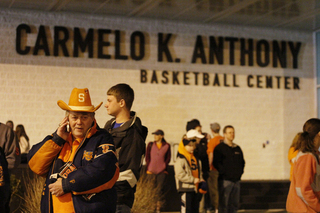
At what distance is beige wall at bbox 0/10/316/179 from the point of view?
11.5 meters

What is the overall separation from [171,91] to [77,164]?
9.38 meters

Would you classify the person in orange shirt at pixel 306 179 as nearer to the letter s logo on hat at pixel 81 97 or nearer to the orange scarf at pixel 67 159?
the orange scarf at pixel 67 159

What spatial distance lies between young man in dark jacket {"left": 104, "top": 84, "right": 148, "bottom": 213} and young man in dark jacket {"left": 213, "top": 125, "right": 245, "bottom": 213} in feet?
14.4

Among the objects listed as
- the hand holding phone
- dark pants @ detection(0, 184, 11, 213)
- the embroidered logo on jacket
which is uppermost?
the hand holding phone

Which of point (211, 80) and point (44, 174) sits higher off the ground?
point (211, 80)

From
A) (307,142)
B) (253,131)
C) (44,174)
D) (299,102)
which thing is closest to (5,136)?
(44,174)

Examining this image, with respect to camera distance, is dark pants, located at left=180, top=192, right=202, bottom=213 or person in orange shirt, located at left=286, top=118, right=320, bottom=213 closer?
person in orange shirt, located at left=286, top=118, right=320, bottom=213

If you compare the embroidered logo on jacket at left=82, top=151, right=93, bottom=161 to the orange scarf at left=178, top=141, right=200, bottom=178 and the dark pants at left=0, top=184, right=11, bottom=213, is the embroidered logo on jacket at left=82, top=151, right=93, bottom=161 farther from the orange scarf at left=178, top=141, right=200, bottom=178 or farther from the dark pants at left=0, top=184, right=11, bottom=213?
the orange scarf at left=178, top=141, right=200, bottom=178

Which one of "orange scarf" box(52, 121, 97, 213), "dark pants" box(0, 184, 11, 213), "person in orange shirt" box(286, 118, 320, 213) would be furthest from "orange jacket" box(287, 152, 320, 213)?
"dark pants" box(0, 184, 11, 213)

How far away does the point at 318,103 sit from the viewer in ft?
44.4

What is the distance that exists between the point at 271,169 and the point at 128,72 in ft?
Result: 15.8

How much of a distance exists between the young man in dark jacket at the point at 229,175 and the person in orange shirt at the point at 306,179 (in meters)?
4.01

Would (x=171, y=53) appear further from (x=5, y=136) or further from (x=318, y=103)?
(x=5, y=136)

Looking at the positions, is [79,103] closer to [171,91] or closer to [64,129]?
[64,129]
